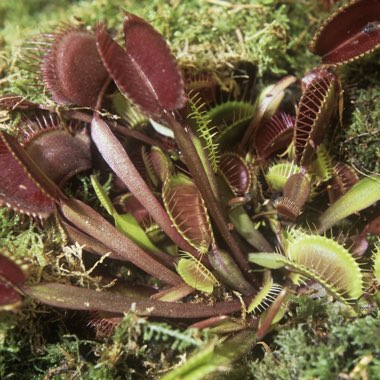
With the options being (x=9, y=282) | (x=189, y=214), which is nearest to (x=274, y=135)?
(x=189, y=214)

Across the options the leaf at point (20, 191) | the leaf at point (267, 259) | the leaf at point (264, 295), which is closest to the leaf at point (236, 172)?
the leaf at point (267, 259)

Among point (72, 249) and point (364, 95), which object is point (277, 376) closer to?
point (72, 249)

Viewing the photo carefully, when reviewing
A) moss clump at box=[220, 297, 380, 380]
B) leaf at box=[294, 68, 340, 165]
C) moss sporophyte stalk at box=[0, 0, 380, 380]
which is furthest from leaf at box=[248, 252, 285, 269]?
leaf at box=[294, 68, 340, 165]

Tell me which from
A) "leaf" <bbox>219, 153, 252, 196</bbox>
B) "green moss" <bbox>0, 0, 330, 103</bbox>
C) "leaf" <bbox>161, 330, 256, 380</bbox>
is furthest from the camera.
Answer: "green moss" <bbox>0, 0, 330, 103</bbox>

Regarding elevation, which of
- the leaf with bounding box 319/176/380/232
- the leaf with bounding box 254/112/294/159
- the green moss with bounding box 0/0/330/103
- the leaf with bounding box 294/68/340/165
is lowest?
the leaf with bounding box 319/176/380/232

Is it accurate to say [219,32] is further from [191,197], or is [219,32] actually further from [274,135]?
[191,197]

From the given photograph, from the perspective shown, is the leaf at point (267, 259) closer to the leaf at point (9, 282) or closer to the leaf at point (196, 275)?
the leaf at point (196, 275)

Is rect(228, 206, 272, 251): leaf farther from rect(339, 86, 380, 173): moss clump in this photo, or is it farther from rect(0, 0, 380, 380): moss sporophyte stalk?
rect(339, 86, 380, 173): moss clump

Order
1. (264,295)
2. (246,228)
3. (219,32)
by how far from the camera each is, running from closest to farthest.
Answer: (264,295) → (246,228) → (219,32)

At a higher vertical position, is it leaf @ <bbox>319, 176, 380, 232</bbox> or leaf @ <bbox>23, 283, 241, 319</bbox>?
leaf @ <bbox>319, 176, 380, 232</bbox>
